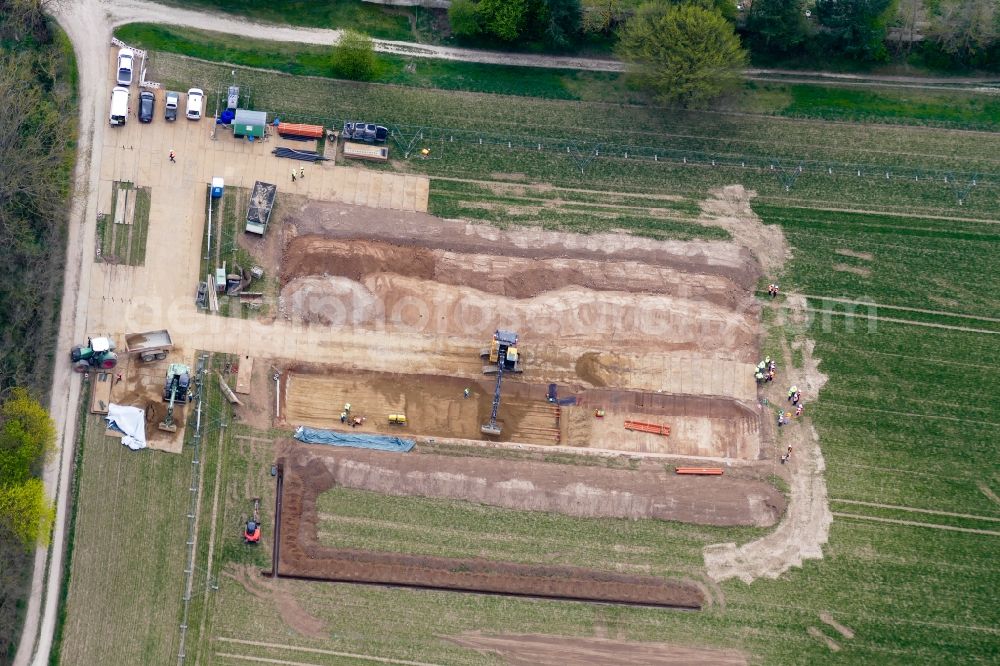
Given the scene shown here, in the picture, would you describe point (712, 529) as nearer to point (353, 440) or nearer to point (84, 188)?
point (353, 440)

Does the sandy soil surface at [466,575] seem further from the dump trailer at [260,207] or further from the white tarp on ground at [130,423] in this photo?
the dump trailer at [260,207]

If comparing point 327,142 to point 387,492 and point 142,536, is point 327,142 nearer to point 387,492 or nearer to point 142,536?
point 387,492

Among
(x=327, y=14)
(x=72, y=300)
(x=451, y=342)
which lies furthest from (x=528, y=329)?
(x=72, y=300)

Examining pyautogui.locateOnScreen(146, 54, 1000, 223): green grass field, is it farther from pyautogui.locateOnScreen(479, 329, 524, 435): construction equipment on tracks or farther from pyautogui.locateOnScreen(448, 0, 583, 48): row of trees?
pyautogui.locateOnScreen(479, 329, 524, 435): construction equipment on tracks

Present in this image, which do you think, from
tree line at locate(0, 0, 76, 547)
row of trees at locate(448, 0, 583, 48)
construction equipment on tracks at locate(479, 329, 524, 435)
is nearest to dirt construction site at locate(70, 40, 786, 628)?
construction equipment on tracks at locate(479, 329, 524, 435)

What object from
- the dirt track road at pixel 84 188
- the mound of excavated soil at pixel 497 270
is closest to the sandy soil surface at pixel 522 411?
the dirt track road at pixel 84 188

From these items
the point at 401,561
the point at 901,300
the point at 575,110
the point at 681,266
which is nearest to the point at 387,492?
the point at 401,561

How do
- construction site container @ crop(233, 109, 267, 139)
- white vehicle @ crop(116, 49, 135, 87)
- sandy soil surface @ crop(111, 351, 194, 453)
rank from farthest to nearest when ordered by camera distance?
1. construction site container @ crop(233, 109, 267, 139)
2. white vehicle @ crop(116, 49, 135, 87)
3. sandy soil surface @ crop(111, 351, 194, 453)
